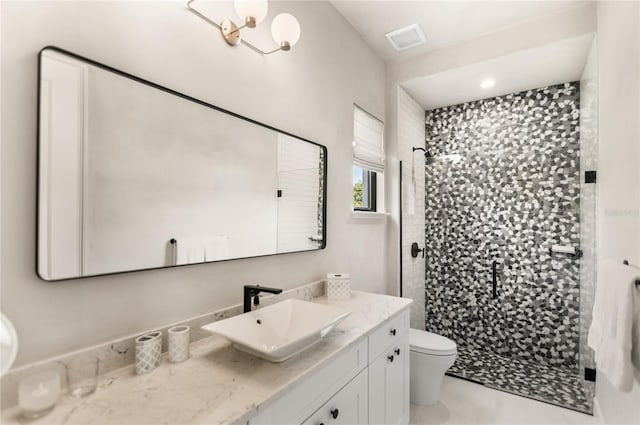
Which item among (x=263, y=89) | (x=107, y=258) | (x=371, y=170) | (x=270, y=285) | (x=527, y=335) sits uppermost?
(x=263, y=89)

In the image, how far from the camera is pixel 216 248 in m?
1.44

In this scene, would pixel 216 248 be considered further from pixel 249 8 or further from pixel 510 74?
pixel 510 74

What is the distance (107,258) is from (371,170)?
6.93ft

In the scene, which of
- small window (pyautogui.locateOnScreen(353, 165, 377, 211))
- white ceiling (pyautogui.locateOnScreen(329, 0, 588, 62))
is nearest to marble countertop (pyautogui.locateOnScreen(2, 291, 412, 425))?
small window (pyautogui.locateOnScreen(353, 165, 377, 211))

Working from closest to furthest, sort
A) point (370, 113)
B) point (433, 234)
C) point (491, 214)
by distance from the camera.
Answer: point (370, 113), point (491, 214), point (433, 234)

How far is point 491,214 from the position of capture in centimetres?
336

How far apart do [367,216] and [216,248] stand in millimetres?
1474

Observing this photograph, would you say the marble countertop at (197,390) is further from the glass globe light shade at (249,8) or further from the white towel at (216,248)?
the glass globe light shade at (249,8)

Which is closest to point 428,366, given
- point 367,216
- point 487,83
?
point 367,216

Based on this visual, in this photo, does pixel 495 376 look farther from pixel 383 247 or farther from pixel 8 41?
pixel 8 41

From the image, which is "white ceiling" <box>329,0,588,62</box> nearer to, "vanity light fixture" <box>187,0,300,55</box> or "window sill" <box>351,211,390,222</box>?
"vanity light fixture" <box>187,0,300,55</box>

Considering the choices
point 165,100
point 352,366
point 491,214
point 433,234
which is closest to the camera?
point 165,100

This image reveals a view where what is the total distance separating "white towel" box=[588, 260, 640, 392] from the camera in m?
1.23

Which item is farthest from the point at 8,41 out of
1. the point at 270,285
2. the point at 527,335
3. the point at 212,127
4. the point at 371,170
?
the point at 527,335
